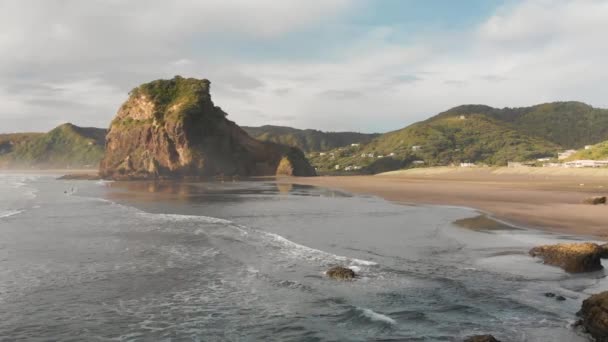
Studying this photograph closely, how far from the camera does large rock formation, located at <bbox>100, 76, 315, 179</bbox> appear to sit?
114250mm

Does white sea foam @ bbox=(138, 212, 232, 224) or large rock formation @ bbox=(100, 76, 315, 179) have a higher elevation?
large rock formation @ bbox=(100, 76, 315, 179)

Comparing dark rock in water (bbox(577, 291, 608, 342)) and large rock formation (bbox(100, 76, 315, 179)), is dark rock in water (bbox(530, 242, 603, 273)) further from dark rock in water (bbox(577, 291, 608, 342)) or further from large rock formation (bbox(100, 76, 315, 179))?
large rock formation (bbox(100, 76, 315, 179))

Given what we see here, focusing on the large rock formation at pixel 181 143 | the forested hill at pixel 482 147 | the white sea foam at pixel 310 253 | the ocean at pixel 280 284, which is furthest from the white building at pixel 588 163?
the white sea foam at pixel 310 253

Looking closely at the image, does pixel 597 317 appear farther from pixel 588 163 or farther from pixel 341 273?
pixel 588 163

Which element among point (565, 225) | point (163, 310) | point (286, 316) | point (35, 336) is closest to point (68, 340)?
point (35, 336)

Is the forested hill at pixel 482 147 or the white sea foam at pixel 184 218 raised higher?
the forested hill at pixel 482 147

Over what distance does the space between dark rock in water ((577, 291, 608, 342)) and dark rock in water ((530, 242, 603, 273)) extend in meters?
5.78

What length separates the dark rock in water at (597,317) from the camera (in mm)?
10102

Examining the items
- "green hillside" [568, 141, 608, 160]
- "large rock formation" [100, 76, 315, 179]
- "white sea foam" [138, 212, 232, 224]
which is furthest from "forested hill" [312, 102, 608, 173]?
"white sea foam" [138, 212, 232, 224]

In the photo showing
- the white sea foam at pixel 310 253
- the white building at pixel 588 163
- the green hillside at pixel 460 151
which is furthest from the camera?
the green hillside at pixel 460 151

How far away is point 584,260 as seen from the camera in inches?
633

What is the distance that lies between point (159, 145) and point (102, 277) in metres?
103

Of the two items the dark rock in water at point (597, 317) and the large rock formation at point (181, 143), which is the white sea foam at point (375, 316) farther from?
the large rock formation at point (181, 143)

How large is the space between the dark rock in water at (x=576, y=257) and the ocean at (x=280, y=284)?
556 mm
